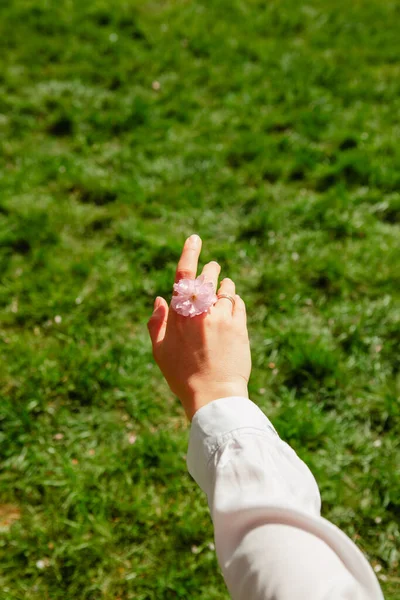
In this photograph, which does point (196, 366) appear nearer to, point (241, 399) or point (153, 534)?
point (241, 399)

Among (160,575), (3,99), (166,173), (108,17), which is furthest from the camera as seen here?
(108,17)

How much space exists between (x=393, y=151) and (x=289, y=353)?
212cm

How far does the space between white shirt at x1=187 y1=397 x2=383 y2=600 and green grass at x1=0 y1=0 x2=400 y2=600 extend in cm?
125

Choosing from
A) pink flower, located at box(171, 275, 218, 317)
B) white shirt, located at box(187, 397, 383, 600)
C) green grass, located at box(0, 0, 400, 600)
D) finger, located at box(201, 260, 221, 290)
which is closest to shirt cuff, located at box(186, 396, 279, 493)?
white shirt, located at box(187, 397, 383, 600)

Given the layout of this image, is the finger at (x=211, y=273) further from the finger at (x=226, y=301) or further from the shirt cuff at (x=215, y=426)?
the shirt cuff at (x=215, y=426)

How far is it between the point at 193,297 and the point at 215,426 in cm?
46

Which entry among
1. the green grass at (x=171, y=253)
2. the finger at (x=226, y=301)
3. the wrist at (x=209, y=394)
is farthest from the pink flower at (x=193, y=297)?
the green grass at (x=171, y=253)

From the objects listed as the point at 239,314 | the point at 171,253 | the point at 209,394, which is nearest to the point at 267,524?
the point at 209,394

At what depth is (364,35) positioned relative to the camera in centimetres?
527

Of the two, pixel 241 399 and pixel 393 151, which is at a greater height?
pixel 241 399

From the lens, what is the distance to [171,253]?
3.40 metres

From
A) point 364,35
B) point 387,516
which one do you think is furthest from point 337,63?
point 387,516

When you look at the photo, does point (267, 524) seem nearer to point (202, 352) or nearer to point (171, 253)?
point (202, 352)

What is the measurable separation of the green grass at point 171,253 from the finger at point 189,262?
1.19m
